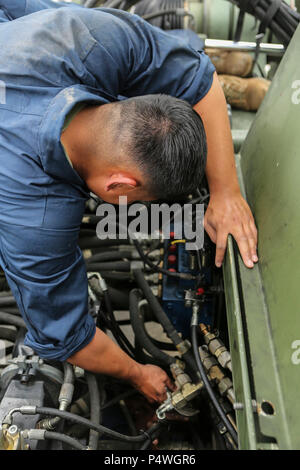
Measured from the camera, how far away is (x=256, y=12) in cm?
120

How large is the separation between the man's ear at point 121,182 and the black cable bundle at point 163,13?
1202 mm

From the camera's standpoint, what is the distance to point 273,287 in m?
0.67

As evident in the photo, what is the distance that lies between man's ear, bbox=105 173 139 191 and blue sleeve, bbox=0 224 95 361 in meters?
0.13

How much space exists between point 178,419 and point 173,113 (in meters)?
0.84

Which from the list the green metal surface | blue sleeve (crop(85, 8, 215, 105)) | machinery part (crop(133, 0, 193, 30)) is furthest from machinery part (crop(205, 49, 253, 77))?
the green metal surface

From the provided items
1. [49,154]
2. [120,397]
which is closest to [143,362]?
[120,397]

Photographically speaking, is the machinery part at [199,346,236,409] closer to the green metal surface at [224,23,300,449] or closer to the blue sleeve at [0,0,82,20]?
the green metal surface at [224,23,300,449]

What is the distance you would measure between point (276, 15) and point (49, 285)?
1.10 meters

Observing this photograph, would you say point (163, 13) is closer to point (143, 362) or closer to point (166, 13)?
point (166, 13)

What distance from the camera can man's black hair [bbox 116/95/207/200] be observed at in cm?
70

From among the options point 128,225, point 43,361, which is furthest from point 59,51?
point 43,361

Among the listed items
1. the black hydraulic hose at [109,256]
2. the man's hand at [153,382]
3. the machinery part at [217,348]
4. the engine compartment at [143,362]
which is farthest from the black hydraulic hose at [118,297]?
the machinery part at [217,348]

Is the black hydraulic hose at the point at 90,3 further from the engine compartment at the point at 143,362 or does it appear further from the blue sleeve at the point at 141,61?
the engine compartment at the point at 143,362
